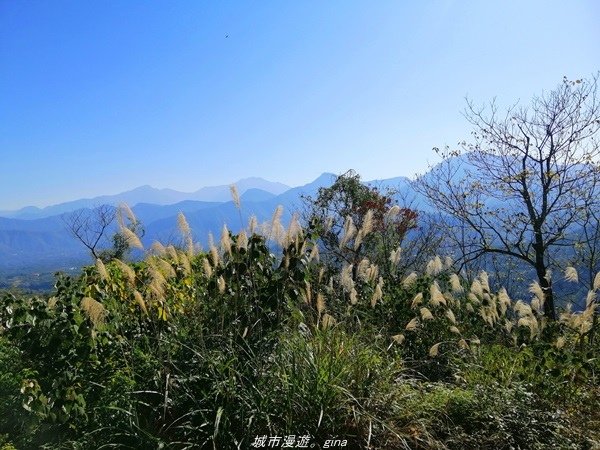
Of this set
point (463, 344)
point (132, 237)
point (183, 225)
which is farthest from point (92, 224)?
point (463, 344)

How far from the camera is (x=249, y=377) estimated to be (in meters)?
2.96

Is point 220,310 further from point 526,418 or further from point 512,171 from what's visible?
point 512,171

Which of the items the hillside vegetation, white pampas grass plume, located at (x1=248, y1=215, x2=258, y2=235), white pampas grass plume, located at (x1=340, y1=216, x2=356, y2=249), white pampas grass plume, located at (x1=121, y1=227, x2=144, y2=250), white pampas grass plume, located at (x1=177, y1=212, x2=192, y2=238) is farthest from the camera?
white pampas grass plume, located at (x1=340, y1=216, x2=356, y2=249)

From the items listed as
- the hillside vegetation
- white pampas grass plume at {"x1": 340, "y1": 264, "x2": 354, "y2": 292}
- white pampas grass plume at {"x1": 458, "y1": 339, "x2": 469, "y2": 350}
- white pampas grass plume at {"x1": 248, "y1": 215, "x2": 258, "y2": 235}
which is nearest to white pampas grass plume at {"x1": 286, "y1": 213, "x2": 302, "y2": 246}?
the hillside vegetation

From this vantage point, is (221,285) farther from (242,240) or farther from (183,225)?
(183,225)

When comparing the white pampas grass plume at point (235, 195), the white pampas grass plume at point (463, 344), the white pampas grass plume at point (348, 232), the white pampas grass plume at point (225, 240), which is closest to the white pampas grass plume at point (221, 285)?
the white pampas grass plume at point (225, 240)

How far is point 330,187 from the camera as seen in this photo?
576 inches

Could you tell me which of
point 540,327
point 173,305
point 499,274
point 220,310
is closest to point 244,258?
point 220,310

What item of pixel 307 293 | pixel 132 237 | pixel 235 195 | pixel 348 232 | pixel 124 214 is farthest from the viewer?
pixel 348 232

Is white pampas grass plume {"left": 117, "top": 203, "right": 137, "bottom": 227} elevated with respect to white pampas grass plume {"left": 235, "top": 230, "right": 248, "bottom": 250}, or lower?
elevated

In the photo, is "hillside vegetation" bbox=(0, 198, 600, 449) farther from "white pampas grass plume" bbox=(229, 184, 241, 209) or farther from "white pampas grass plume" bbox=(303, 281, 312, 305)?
"white pampas grass plume" bbox=(229, 184, 241, 209)

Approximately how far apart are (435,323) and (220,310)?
8.39ft

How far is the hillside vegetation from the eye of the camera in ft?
8.81

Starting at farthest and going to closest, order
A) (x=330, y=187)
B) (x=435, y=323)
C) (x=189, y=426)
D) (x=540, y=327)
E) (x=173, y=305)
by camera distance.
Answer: (x=330, y=187)
(x=435, y=323)
(x=540, y=327)
(x=173, y=305)
(x=189, y=426)
